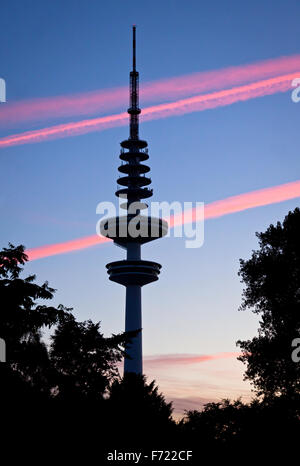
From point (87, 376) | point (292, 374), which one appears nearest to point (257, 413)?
point (292, 374)

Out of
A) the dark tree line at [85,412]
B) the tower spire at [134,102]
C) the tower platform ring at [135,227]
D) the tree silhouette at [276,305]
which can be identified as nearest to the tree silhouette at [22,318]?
the dark tree line at [85,412]

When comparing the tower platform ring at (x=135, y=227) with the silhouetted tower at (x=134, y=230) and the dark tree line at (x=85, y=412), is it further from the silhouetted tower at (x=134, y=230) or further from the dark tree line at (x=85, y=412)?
the dark tree line at (x=85, y=412)

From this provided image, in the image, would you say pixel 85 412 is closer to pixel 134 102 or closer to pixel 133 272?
pixel 133 272

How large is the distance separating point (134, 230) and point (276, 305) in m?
96.7

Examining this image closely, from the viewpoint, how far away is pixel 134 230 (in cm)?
13850

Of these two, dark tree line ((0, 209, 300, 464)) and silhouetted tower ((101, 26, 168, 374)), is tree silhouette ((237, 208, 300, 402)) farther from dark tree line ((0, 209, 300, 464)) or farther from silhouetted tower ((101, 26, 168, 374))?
silhouetted tower ((101, 26, 168, 374))

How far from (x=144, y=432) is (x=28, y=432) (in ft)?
31.0

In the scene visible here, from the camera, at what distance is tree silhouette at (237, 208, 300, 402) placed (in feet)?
132

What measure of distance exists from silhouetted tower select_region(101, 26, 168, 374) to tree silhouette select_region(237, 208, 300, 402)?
8893cm

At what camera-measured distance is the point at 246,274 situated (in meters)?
45.5

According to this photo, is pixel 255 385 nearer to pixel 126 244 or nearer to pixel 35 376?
pixel 35 376

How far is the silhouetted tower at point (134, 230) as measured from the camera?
13400cm

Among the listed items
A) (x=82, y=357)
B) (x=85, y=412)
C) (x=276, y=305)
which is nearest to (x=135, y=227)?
(x=82, y=357)

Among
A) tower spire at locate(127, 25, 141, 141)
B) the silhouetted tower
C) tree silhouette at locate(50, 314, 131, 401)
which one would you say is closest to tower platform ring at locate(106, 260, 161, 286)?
the silhouetted tower
